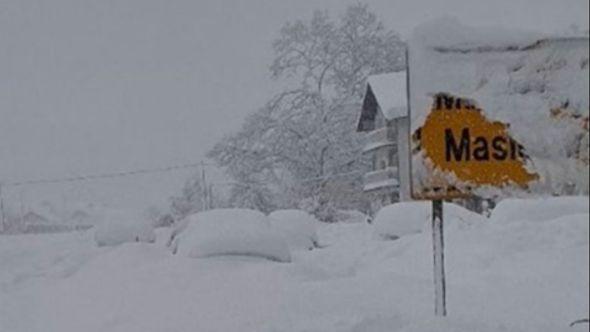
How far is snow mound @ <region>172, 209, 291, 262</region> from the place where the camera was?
9727 millimetres

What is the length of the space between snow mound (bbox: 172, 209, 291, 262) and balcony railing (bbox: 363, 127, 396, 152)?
70.5ft

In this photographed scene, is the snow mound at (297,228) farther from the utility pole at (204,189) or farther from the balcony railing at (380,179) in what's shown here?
the balcony railing at (380,179)

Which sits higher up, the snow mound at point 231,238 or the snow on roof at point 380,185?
the snow mound at point 231,238

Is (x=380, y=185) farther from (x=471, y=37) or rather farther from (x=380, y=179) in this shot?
(x=471, y=37)

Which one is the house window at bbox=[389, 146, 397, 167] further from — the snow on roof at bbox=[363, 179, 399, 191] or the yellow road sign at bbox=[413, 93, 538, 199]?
the yellow road sign at bbox=[413, 93, 538, 199]

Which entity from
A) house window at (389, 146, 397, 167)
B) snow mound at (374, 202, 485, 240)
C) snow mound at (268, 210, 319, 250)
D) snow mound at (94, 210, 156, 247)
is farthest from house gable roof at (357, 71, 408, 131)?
snow mound at (94, 210, 156, 247)

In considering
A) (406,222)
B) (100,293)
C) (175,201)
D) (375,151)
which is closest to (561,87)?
(100,293)

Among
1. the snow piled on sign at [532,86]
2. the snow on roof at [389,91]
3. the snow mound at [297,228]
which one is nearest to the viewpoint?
the snow piled on sign at [532,86]

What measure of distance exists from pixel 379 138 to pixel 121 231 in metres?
18.8

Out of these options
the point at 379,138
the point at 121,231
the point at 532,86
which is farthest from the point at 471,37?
the point at 379,138

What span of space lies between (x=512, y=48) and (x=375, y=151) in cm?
3493

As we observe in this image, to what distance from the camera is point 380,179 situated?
32.5 m

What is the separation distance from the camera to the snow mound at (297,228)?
18391mm

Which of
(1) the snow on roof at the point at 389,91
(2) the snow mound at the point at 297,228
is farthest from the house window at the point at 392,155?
(2) the snow mound at the point at 297,228
